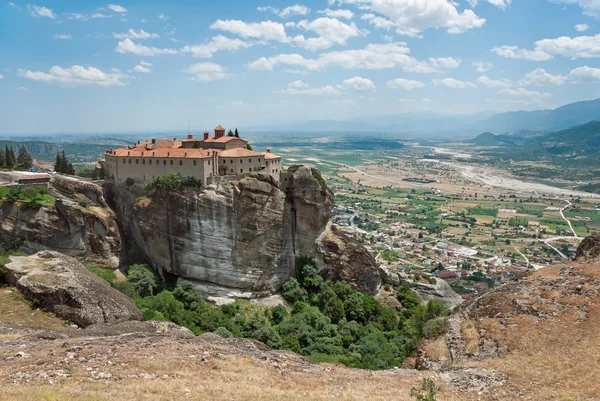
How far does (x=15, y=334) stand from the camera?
19.1 metres

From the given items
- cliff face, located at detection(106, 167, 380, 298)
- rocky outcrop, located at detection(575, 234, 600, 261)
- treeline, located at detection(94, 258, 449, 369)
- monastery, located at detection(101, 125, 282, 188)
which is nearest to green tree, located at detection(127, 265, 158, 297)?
treeline, located at detection(94, 258, 449, 369)

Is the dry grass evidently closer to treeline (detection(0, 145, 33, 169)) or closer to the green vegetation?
the green vegetation

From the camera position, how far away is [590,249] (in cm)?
2912

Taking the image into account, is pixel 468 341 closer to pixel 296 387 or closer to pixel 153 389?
pixel 296 387

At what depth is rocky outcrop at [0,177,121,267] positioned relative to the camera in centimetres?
4525

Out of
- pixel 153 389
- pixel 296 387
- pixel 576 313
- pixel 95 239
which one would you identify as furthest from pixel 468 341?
pixel 95 239

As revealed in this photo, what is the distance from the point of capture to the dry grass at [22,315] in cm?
2202

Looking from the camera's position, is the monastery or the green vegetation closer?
the green vegetation

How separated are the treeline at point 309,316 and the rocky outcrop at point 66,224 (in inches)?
201

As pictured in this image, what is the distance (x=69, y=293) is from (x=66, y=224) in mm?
25736

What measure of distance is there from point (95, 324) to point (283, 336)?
2116 cm

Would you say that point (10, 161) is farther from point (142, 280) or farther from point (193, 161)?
point (193, 161)

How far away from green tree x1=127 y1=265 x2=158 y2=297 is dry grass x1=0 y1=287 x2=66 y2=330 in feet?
68.7

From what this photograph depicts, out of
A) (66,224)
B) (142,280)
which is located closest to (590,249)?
(142,280)
